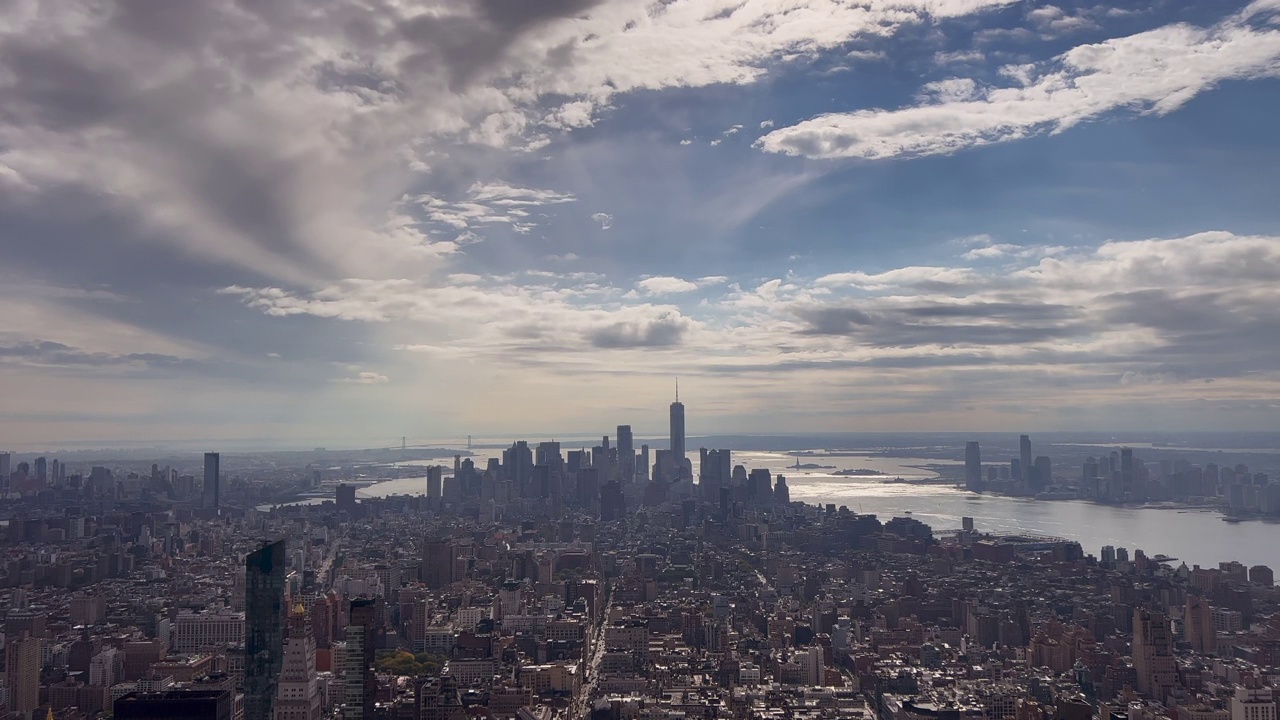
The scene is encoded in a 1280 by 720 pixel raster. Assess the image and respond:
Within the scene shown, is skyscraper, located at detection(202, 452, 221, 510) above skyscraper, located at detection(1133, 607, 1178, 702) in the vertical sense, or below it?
above

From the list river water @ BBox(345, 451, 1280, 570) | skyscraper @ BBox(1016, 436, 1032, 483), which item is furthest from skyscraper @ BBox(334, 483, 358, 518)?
skyscraper @ BBox(1016, 436, 1032, 483)

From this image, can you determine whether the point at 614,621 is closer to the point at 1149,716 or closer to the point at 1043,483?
the point at 1149,716

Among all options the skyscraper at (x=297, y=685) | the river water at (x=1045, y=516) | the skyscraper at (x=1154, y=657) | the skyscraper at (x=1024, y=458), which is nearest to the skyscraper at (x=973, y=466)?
the river water at (x=1045, y=516)

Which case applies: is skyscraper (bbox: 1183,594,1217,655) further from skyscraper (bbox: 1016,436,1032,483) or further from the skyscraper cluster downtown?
skyscraper (bbox: 1016,436,1032,483)

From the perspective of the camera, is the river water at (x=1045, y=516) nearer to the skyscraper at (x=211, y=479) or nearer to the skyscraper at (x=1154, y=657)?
the skyscraper at (x=1154, y=657)

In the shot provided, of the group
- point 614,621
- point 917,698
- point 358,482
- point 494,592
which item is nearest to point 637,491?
point 358,482

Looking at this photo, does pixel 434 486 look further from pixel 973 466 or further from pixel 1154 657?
pixel 1154 657

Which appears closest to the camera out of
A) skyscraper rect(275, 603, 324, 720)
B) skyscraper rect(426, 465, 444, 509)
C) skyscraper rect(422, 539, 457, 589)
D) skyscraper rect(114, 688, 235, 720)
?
skyscraper rect(114, 688, 235, 720)
